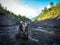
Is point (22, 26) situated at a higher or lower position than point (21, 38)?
higher

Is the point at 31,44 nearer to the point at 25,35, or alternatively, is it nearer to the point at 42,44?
the point at 42,44

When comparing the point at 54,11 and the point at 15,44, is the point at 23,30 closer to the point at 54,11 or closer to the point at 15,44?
the point at 15,44

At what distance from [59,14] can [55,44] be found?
28.4 meters

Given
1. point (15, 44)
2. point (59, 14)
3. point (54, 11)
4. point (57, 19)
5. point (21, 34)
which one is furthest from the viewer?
point (57, 19)

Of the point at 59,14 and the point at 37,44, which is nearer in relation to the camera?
the point at 37,44

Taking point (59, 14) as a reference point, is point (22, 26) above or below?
below

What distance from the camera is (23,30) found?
1479cm

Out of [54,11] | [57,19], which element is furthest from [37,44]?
[57,19]

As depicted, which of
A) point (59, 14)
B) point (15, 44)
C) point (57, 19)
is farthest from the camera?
point (57, 19)

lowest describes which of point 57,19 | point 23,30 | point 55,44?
point 55,44

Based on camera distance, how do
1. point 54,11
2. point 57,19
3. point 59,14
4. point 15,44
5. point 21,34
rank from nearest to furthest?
point 15,44, point 21,34, point 54,11, point 59,14, point 57,19

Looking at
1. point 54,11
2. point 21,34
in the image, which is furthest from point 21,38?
point 54,11

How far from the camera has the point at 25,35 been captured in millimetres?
14727

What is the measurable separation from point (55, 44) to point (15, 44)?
261cm
